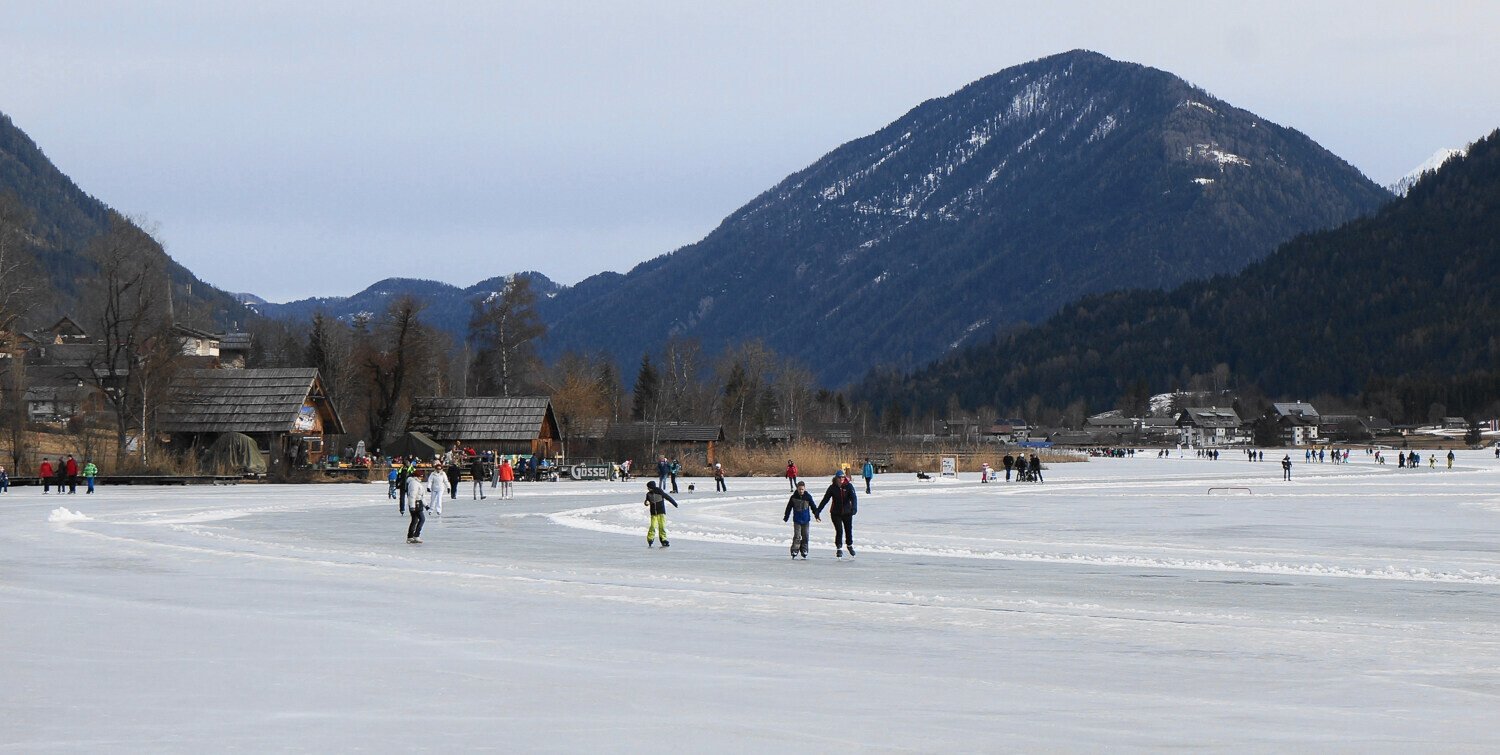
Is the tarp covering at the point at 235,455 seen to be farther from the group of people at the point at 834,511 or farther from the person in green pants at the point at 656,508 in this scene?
the group of people at the point at 834,511

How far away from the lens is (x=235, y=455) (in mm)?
62719

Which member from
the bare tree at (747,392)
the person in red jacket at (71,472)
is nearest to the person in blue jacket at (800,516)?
the person in red jacket at (71,472)

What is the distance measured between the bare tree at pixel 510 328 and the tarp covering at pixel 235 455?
21766 millimetres

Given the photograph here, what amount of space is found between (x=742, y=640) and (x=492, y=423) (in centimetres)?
5989

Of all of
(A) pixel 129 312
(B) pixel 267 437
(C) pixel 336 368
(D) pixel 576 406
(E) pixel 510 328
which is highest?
(E) pixel 510 328

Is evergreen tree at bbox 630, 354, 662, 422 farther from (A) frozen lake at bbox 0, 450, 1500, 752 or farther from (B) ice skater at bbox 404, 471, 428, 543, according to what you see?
(A) frozen lake at bbox 0, 450, 1500, 752

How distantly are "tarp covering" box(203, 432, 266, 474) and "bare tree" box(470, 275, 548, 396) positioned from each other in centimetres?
2177

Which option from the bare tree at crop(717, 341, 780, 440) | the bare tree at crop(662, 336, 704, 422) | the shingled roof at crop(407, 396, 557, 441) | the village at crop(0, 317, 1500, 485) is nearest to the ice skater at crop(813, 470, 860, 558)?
the village at crop(0, 317, 1500, 485)

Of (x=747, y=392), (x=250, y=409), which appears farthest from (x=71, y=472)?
(x=747, y=392)

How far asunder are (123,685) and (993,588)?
1113 cm

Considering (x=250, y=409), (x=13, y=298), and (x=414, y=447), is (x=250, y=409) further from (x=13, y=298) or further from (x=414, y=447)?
(x=13, y=298)

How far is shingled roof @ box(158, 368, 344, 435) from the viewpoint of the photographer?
2591 inches

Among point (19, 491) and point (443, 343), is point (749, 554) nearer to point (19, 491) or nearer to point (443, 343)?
point (19, 491)

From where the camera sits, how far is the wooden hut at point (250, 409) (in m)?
65.9
